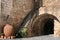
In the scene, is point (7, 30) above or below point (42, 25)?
above

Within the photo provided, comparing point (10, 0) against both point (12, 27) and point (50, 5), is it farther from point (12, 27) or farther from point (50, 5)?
point (50, 5)

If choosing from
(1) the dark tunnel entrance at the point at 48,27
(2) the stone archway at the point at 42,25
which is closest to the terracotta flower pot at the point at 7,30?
(2) the stone archway at the point at 42,25

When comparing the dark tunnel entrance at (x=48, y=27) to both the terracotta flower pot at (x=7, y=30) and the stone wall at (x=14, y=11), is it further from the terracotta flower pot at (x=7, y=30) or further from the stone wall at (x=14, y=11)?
the terracotta flower pot at (x=7, y=30)

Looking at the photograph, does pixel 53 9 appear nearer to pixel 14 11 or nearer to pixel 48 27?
pixel 14 11

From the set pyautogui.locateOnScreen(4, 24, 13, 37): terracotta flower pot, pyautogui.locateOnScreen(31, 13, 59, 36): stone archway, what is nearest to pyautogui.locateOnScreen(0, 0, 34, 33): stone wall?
pyautogui.locateOnScreen(4, 24, 13, 37): terracotta flower pot

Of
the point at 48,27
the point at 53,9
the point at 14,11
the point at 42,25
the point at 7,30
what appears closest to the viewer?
the point at 7,30

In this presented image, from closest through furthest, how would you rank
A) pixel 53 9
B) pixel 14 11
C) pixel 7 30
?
pixel 7 30 → pixel 53 9 → pixel 14 11

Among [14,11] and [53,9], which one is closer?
[53,9]

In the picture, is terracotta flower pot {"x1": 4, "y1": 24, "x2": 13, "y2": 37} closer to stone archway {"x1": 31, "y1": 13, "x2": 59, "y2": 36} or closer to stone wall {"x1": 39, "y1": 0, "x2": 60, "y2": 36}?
stone archway {"x1": 31, "y1": 13, "x2": 59, "y2": 36}

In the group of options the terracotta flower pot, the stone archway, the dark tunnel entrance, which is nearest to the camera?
the terracotta flower pot

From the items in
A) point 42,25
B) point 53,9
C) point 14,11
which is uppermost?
point 53,9

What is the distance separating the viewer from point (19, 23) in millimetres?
13016

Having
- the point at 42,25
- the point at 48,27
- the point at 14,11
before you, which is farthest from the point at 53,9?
the point at 48,27

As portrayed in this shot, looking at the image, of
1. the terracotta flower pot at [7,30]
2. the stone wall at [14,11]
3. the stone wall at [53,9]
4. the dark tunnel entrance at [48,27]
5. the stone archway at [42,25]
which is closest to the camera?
the terracotta flower pot at [7,30]
